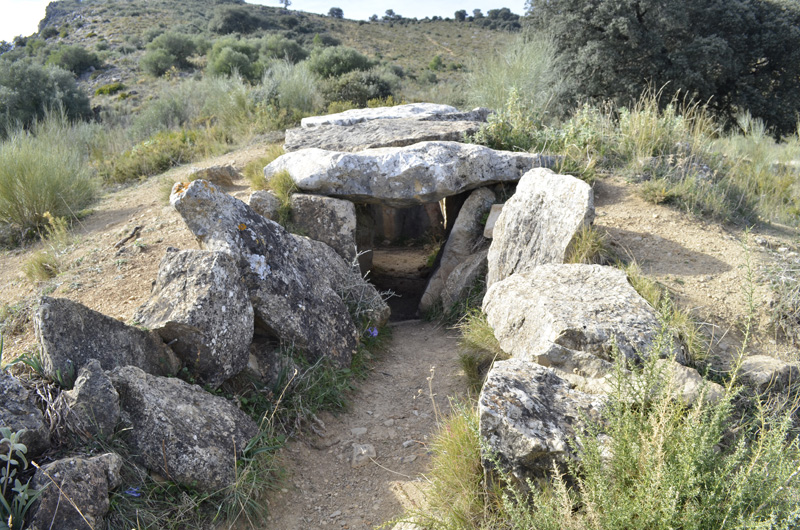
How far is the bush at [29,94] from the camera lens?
42.6 ft

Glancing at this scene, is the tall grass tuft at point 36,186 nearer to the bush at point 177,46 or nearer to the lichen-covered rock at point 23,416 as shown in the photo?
the lichen-covered rock at point 23,416

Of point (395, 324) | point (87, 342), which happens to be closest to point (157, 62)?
point (395, 324)

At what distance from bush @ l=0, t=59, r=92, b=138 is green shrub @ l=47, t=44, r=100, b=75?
1077 centimetres

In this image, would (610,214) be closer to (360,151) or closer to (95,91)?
(360,151)

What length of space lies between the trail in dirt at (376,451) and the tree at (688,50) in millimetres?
9091

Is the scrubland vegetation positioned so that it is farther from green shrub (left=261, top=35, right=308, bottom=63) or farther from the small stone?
green shrub (left=261, top=35, right=308, bottom=63)

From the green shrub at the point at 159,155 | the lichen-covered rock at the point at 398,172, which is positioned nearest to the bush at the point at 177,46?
the green shrub at the point at 159,155

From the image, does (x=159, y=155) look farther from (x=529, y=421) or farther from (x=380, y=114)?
(x=529, y=421)

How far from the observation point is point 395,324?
593cm

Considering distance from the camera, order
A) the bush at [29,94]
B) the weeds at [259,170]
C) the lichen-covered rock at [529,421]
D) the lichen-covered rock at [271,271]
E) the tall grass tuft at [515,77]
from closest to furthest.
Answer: the lichen-covered rock at [529,421] → the lichen-covered rock at [271,271] → the weeds at [259,170] → the tall grass tuft at [515,77] → the bush at [29,94]

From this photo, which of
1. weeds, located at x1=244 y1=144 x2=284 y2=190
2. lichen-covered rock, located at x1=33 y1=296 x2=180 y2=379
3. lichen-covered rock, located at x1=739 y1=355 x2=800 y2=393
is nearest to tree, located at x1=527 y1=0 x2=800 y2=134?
weeds, located at x1=244 y1=144 x2=284 y2=190

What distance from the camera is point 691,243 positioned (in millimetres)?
5238

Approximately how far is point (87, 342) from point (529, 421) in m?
2.57

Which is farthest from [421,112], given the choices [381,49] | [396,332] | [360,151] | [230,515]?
[381,49]
